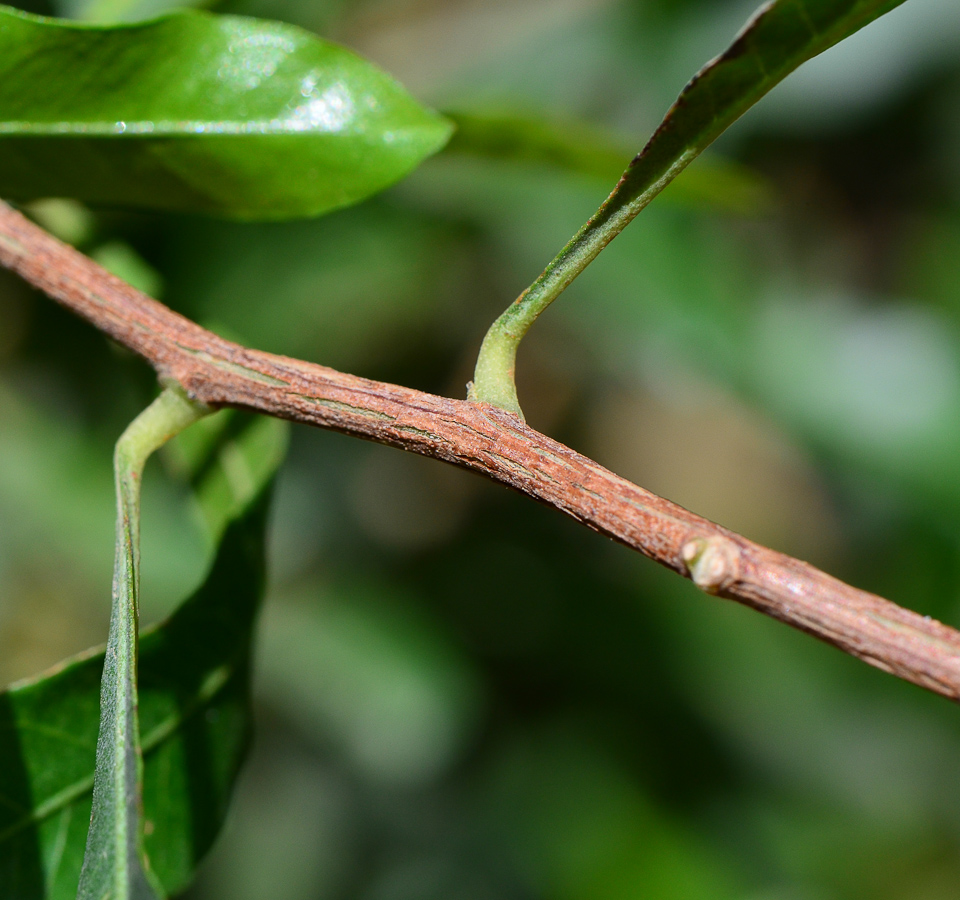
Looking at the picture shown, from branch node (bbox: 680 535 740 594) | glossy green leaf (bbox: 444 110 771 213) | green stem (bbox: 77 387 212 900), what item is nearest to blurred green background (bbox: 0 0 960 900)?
glossy green leaf (bbox: 444 110 771 213)

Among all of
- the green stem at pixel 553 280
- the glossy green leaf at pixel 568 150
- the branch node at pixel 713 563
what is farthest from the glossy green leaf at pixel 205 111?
the branch node at pixel 713 563

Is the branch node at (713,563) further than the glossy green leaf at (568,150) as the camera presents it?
No

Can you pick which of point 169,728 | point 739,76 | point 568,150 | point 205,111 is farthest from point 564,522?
point 739,76

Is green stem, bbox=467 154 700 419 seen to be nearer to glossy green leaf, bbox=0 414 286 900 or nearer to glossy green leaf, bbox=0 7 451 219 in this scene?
glossy green leaf, bbox=0 7 451 219

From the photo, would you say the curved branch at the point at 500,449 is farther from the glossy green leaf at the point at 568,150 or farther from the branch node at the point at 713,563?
the glossy green leaf at the point at 568,150

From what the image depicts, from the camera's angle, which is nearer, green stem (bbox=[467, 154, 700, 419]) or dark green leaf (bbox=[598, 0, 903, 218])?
dark green leaf (bbox=[598, 0, 903, 218])

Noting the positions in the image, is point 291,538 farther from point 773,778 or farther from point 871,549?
point 871,549
